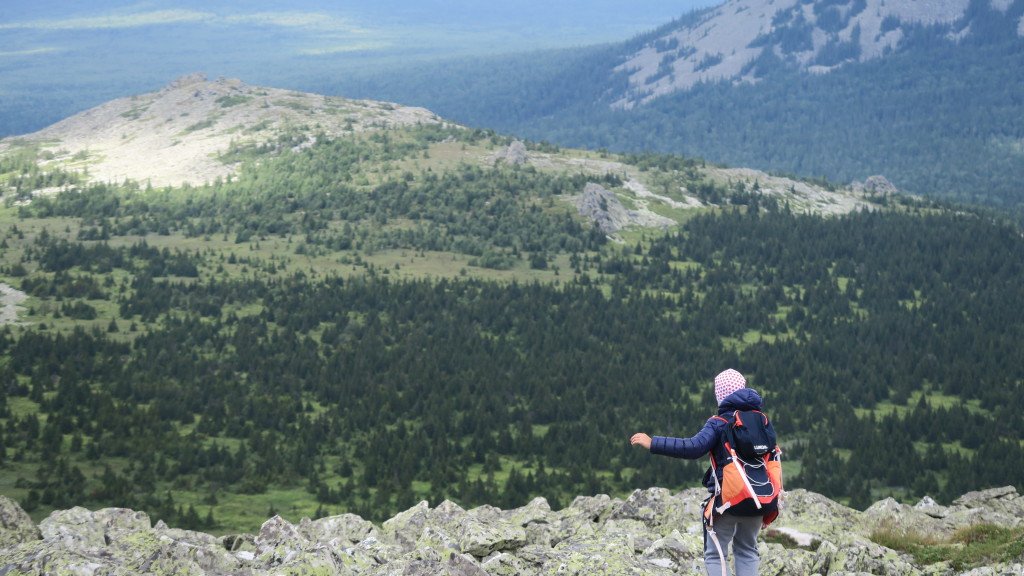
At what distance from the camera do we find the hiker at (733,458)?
23500mm

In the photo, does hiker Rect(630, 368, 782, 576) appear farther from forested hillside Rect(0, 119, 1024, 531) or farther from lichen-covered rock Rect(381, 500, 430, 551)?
forested hillside Rect(0, 119, 1024, 531)

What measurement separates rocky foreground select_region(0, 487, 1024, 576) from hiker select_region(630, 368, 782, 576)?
4.57 m

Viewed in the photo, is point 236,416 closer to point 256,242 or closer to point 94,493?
point 94,493

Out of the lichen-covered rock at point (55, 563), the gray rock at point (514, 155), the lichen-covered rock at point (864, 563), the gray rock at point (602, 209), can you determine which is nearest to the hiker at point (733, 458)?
the lichen-covered rock at point (864, 563)

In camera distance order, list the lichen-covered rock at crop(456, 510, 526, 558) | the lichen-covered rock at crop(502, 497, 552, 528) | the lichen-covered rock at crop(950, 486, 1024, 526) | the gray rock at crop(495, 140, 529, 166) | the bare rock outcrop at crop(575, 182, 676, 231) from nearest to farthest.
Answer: the lichen-covered rock at crop(456, 510, 526, 558) < the lichen-covered rock at crop(502, 497, 552, 528) < the lichen-covered rock at crop(950, 486, 1024, 526) < the bare rock outcrop at crop(575, 182, 676, 231) < the gray rock at crop(495, 140, 529, 166)

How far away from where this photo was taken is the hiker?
77.1 ft

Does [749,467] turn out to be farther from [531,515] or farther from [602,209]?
[602,209]

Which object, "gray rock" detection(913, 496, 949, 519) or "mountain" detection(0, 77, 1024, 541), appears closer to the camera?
"gray rock" detection(913, 496, 949, 519)

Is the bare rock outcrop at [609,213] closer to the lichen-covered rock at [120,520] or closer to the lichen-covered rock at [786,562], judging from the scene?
the lichen-covered rock at [120,520]

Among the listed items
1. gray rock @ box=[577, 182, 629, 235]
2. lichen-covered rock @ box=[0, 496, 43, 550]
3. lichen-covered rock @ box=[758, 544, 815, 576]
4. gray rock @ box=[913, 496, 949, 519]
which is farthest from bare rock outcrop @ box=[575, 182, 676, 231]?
lichen-covered rock @ box=[758, 544, 815, 576]

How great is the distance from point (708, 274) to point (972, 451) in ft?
168

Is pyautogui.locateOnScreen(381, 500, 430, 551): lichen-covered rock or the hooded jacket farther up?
the hooded jacket

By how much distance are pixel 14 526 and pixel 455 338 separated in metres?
79.0

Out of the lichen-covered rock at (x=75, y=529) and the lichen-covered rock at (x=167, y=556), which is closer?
the lichen-covered rock at (x=167, y=556)
